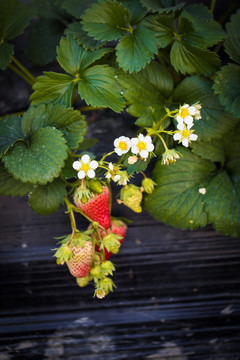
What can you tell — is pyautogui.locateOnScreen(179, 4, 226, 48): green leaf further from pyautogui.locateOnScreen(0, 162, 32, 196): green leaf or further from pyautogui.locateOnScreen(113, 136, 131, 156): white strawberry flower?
pyautogui.locateOnScreen(0, 162, 32, 196): green leaf

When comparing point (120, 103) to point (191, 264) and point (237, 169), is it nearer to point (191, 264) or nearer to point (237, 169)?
point (237, 169)

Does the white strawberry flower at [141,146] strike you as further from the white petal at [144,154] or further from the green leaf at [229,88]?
the green leaf at [229,88]

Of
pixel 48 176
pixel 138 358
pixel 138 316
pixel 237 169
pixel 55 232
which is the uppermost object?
pixel 48 176

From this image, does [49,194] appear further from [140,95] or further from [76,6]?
[76,6]

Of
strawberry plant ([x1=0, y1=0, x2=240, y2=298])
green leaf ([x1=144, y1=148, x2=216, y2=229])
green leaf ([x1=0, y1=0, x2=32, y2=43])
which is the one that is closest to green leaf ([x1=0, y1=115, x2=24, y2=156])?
strawberry plant ([x1=0, y1=0, x2=240, y2=298])

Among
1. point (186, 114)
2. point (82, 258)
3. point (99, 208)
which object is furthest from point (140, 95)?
point (82, 258)

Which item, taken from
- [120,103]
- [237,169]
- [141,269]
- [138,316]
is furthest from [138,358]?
[120,103]
